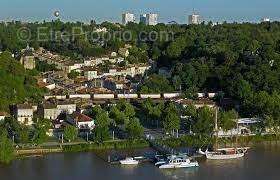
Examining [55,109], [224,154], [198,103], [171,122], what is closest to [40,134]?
[171,122]

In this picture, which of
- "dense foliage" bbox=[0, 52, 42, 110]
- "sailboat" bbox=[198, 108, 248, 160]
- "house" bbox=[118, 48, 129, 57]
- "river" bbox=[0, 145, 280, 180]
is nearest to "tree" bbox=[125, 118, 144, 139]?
"river" bbox=[0, 145, 280, 180]

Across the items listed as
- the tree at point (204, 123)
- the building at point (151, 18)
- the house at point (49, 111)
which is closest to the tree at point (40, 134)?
the house at point (49, 111)

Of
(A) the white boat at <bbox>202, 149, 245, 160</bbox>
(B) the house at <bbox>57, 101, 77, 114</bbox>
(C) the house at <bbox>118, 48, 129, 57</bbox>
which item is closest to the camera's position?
(A) the white boat at <bbox>202, 149, 245, 160</bbox>

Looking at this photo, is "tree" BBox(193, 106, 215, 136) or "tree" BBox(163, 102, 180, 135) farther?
"tree" BBox(163, 102, 180, 135)

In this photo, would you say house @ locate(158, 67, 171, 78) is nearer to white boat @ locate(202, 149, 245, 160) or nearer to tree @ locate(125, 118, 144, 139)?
tree @ locate(125, 118, 144, 139)

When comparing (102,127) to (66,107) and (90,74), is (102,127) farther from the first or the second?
(90,74)

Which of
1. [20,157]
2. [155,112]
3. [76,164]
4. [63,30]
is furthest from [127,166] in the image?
[63,30]

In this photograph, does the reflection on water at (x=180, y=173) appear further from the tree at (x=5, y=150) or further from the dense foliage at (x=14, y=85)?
the dense foliage at (x=14, y=85)

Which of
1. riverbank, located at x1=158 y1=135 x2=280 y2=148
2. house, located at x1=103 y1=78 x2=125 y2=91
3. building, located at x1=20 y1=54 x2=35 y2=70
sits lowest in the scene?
riverbank, located at x1=158 y1=135 x2=280 y2=148

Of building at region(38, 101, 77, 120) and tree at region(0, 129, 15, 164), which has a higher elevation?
building at region(38, 101, 77, 120)
